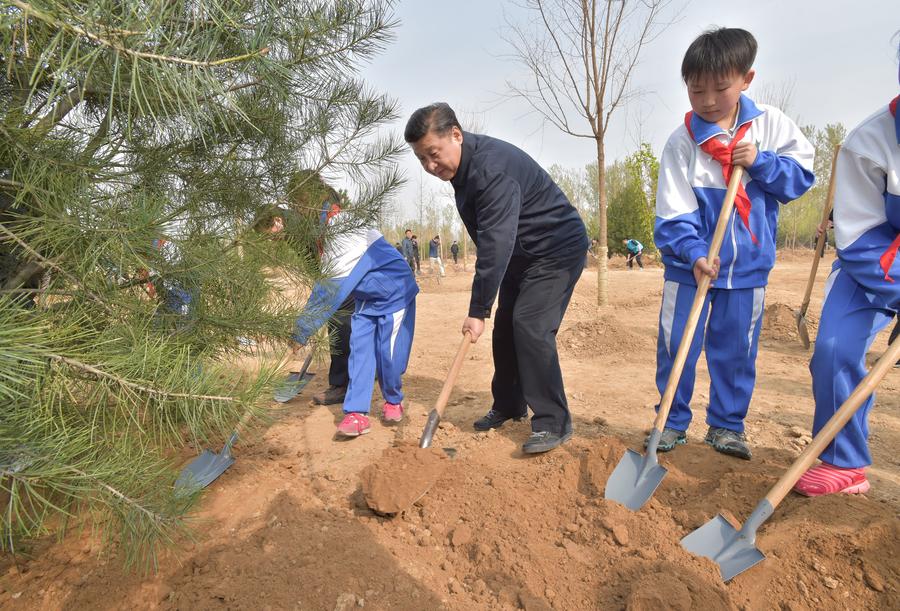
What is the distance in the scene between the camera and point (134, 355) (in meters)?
1.28

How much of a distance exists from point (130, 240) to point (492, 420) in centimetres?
197

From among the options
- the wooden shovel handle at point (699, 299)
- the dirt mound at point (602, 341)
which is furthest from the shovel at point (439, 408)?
the dirt mound at point (602, 341)

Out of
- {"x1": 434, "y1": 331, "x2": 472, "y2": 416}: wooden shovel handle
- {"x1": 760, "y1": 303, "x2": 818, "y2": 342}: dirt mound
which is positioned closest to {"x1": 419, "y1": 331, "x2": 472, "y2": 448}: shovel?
{"x1": 434, "y1": 331, "x2": 472, "y2": 416}: wooden shovel handle

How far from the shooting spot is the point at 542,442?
2.30 meters

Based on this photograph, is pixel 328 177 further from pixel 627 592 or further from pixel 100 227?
pixel 627 592

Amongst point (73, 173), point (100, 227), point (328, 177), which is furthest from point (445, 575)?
point (328, 177)

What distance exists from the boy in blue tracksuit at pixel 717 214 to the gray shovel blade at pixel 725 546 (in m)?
0.71

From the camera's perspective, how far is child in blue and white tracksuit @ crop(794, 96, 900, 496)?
1.59m

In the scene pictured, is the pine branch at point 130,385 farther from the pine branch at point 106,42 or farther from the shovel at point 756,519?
the shovel at point 756,519

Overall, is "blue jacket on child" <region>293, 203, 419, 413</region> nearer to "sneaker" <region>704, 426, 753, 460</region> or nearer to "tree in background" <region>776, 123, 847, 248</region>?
"sneaker" <region>704, 426, 753, 460</region>

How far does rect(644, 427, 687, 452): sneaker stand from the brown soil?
0.18 feet

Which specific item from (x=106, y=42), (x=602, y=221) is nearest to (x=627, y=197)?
(x=602, y=221)

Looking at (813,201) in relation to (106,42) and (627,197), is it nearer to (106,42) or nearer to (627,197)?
(627,197)

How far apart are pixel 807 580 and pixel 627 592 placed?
1.57 feet
